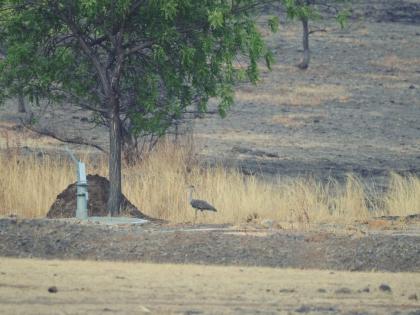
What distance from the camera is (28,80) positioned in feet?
60.1

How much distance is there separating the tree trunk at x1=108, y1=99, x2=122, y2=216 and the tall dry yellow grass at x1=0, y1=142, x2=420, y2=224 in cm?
87

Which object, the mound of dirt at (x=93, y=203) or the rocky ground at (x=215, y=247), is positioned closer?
the rocky ground at (x=215, y=247)

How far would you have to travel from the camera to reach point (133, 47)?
1819 centimetres

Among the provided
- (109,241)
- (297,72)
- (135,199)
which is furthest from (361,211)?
(297,72)

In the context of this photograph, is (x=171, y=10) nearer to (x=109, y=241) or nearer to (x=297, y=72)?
(x=109, y=241)

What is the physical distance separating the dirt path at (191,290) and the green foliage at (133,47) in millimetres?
5008

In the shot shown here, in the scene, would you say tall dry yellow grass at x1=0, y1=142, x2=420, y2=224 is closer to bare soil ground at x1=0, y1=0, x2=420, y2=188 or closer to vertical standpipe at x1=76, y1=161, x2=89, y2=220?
vertical standpipe at x1=76, y1=161, x2=89, y2=220

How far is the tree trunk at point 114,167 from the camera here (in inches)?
699

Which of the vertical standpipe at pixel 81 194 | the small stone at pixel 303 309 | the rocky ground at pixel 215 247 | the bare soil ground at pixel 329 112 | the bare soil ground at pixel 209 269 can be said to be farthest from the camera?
the bare soil ground at pixel 329 112

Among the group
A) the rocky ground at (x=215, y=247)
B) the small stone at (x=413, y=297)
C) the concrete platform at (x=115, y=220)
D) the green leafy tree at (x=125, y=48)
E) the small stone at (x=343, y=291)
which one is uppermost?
the green leafy tree at (x=125, y=48)

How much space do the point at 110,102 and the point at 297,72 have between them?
28.7 m

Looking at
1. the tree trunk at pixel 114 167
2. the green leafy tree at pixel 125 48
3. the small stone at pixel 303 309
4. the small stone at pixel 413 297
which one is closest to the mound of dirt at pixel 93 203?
the tree trunk at pixel 114 167

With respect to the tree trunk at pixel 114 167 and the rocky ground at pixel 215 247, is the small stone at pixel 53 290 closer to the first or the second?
the rocky ground at pixel 215 247

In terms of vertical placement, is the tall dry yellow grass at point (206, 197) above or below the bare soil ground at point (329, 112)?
below
